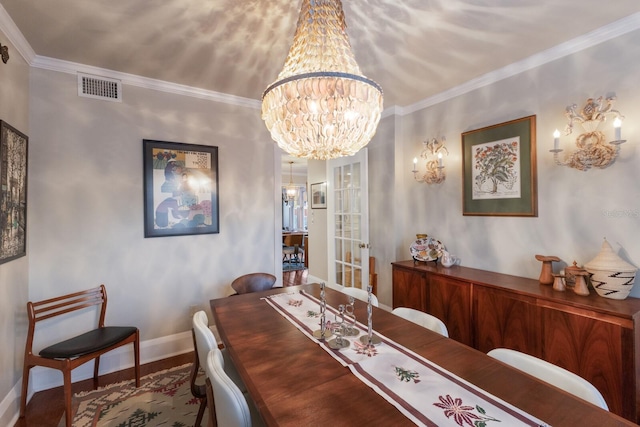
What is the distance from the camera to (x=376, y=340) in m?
1.34

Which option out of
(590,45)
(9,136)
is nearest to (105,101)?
(9,136)

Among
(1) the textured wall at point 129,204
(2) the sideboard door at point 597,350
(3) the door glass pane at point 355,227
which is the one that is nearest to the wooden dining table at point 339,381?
(2) the sideboard door at point 597,350

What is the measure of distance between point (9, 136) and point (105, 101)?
765 millimetres

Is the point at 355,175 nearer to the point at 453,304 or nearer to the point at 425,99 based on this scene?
the point at 425,99

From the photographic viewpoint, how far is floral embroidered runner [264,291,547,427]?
0.84 m

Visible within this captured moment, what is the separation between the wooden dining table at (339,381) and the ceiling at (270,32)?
186 centimetres

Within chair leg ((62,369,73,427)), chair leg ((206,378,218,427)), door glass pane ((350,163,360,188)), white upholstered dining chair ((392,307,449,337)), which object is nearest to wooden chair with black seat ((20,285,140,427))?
chair leg ((62,369,73,427))

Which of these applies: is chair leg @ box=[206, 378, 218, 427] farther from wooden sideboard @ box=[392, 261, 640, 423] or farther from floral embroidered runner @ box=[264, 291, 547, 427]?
wooden sideboard @ box=[392, 261, 640, 423]

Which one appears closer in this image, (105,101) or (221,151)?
(105,101)

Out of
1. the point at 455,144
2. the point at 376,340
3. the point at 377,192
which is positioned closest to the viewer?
the point at 376,340

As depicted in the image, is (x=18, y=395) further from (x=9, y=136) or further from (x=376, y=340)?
(x=376, y=340)

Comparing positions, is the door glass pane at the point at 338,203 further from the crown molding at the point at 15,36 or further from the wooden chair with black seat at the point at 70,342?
the crown molding at the point at 15,36

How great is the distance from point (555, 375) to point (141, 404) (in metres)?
2.43

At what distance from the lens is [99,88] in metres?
2.34
